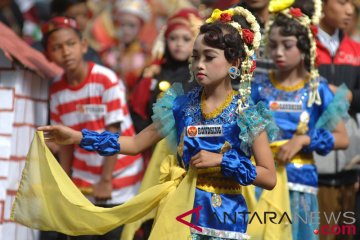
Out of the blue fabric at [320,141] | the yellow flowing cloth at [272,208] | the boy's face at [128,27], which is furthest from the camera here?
the boy's face at [128,27]

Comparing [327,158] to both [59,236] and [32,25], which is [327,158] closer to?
[59,236]

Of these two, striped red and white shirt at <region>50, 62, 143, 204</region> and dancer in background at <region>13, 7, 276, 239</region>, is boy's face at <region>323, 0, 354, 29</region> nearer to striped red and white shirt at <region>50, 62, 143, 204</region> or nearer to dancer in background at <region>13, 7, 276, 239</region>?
striped red and white shirt at <region>50, 62, 143, 204</region>

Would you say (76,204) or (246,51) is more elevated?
(246,51)

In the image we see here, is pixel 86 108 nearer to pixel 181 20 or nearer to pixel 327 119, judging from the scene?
pixel 181 20

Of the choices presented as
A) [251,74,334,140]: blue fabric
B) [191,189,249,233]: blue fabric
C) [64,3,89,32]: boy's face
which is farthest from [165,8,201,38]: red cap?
[191,189,249,233]: blue fabric

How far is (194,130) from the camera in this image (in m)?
5.65

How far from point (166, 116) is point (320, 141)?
1.67 m

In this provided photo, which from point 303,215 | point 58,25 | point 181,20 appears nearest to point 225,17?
point 303,215

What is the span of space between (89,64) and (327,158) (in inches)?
84.3

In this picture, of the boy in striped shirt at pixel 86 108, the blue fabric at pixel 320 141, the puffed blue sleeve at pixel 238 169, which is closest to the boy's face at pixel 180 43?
the boy in striped shirt at pixel 86 108

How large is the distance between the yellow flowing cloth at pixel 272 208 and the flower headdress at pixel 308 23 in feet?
1.54

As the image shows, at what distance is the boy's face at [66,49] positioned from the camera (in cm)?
749

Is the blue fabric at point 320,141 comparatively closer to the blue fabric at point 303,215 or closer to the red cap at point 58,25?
the blue fabric at point 303,215

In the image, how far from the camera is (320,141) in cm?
710
